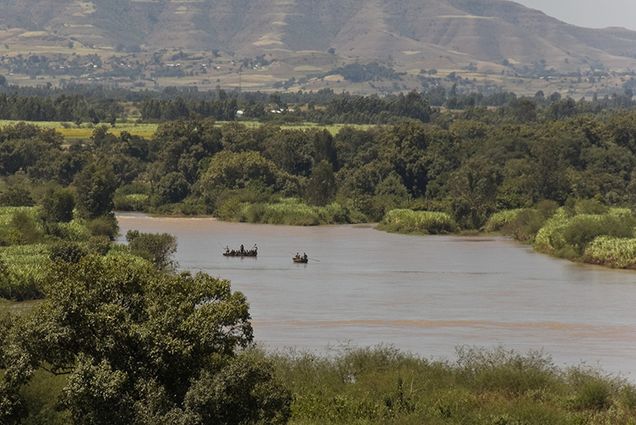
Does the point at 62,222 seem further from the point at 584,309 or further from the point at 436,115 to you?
the point at 436,115

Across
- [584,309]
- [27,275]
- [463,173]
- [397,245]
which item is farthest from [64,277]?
[463,173]

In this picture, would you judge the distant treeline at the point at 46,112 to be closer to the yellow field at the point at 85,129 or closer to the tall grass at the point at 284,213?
the yellow field at the point at 85,129

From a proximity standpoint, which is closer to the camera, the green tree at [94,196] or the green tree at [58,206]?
the green tree at [58,206]

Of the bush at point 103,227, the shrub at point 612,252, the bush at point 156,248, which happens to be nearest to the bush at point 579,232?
the shrub at point 612,252

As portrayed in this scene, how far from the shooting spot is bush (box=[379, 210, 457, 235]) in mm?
72562

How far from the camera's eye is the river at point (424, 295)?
37312 mm

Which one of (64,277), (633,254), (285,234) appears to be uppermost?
(64,277)

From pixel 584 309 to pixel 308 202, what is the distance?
119 feet

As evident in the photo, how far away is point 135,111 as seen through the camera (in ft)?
428

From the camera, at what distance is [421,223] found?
7269 centimetres

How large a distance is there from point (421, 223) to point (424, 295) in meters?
25.9

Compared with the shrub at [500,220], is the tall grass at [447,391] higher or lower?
higher

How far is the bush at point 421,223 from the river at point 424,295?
2579mm

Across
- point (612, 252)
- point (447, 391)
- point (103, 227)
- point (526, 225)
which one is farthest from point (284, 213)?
point (447, 391)
